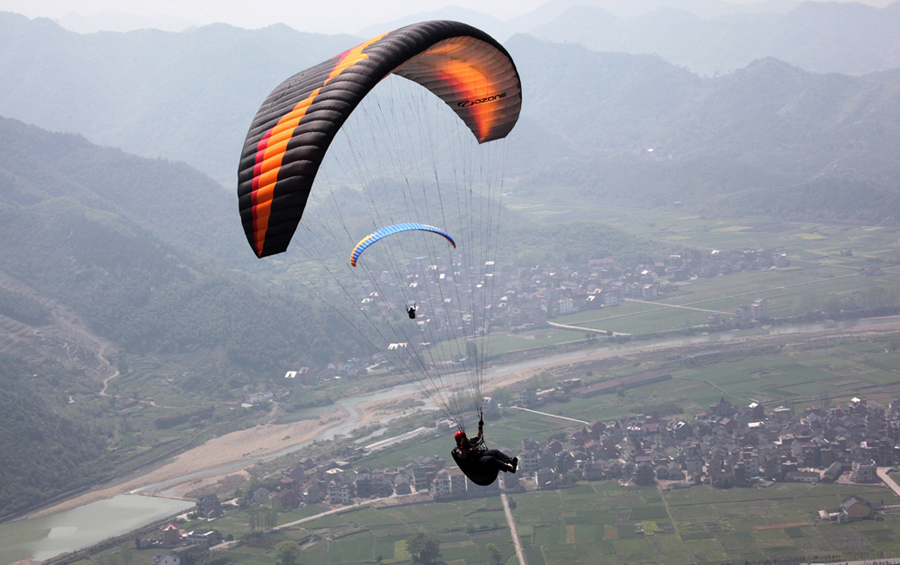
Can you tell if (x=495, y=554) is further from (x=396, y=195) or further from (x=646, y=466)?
(x=396, y=195)

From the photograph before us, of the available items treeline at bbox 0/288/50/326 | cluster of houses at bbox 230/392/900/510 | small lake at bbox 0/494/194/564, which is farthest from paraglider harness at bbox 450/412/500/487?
treeline at bbox 0/288/50/326

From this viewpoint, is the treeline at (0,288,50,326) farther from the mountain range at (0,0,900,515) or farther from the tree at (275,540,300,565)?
the tree at (275,540,300,565)

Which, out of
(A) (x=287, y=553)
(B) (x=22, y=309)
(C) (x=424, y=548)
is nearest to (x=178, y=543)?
(A) (x=287, y=553)

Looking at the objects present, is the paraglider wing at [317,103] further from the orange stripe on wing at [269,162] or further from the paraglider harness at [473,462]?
the paraglider harness at [473,462]

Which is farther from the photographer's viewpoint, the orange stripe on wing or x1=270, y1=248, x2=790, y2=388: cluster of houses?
x1=270, y1=248, x2=790, y2=388: cluster of houses

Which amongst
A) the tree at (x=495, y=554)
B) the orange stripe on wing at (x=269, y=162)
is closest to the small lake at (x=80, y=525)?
the tree at (x=495, y=554)

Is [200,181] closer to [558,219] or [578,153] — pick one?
[558,219]

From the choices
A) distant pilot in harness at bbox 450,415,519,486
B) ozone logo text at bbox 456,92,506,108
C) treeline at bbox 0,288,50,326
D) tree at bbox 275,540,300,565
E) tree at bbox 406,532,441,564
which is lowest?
tree at bbox 406,532,441,564
